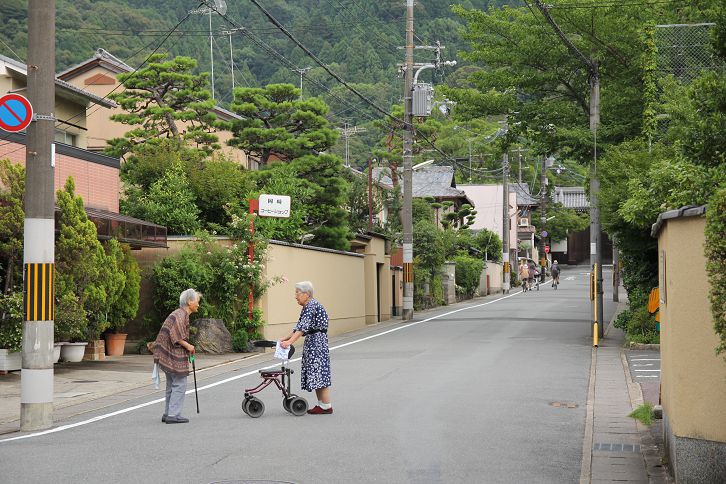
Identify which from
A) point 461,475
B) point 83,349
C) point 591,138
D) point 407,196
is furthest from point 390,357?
point 407,196

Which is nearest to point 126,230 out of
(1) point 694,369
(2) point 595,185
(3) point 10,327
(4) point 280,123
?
(3) point 10,327

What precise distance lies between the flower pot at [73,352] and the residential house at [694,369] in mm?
14552

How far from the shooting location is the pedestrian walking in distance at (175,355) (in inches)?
469

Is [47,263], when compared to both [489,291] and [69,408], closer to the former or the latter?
[69,408]

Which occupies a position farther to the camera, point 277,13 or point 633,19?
point 277,13

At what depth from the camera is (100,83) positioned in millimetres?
40281

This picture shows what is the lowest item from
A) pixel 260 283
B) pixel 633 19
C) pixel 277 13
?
pixel 260 283

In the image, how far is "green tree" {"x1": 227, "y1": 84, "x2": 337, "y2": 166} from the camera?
111ft

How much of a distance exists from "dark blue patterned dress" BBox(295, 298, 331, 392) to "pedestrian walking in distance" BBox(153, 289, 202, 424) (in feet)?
4.61

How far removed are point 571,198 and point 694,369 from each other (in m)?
97.9

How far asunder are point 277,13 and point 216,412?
61.3 m

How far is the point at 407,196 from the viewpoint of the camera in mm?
36500

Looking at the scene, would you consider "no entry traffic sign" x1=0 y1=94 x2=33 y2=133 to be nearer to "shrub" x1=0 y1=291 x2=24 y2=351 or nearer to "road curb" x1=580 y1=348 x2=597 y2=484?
"shrub" x1=0 y1=291 x2=24 y2=351

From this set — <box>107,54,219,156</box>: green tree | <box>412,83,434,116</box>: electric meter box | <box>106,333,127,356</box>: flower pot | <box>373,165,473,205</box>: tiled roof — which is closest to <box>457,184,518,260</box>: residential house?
<box>373,165,473,205</box>: tiled roof
